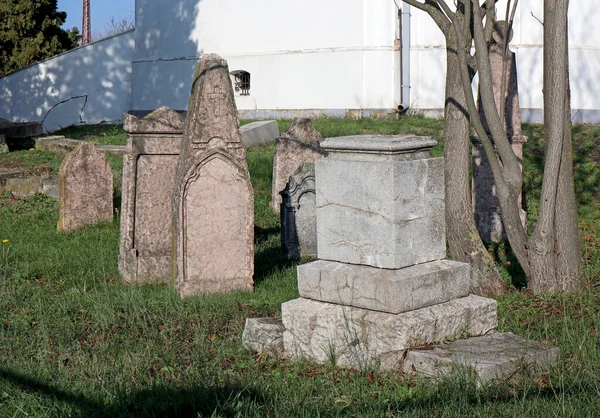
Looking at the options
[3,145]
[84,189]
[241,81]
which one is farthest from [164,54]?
[84,189]

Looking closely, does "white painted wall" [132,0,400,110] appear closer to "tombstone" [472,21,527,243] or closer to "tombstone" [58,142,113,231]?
"tombstone" [472,21,527,243]

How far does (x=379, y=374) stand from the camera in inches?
200

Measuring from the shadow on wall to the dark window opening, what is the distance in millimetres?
1574

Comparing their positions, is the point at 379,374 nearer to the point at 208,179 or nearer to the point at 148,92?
the point at 208,179

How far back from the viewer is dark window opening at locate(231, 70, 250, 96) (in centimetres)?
2292

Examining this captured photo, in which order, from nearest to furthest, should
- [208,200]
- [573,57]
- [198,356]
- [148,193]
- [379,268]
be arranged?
[379,268] → [198,356] → [208,200] → [148,193] → [573,57]

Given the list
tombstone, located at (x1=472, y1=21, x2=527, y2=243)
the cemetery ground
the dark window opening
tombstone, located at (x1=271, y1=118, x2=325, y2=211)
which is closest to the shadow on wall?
the dark window opening

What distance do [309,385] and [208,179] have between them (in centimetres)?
331

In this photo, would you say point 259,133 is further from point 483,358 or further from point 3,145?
point 483,358

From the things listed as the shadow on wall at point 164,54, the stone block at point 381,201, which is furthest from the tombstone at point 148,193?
the shadow on wall at point 164,54

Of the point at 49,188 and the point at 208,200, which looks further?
the point at 49,188

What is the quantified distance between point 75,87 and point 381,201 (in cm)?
2322

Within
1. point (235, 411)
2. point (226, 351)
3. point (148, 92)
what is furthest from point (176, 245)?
point (148, 92)

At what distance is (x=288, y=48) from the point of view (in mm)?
21500
